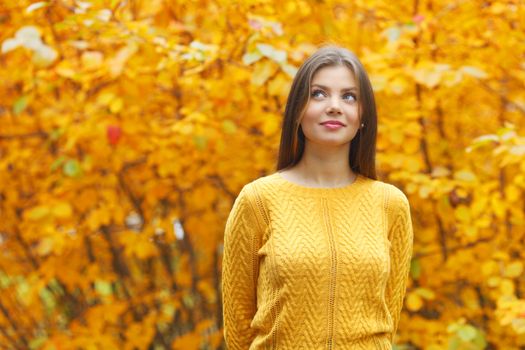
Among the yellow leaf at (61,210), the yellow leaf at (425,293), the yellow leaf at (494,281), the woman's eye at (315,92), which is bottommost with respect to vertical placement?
the yellow leaf at (425,293)

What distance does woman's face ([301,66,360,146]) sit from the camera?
1.99 m

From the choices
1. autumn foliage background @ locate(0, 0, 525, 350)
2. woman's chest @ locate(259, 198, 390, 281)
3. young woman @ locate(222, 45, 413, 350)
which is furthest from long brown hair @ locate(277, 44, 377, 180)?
autumn foliage background @ locate(0, 0, 525, 350)

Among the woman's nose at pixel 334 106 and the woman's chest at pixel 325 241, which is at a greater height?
the woman's nose at pixel 334 106

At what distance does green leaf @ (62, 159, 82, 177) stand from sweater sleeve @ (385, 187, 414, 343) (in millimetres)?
1648

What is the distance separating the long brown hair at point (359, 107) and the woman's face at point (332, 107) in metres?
0.01

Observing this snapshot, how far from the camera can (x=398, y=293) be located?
221 cm

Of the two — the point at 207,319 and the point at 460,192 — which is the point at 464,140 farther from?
the point at 207,319

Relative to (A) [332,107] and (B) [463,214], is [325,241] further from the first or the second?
(B) [463,214]

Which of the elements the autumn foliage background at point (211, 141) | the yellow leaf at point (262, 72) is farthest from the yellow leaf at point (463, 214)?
the yellow leaf at point (262, 72)

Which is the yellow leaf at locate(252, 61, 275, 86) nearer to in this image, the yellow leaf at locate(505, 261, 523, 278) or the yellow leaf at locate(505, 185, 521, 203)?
the yellow leaf at locate(505, 185, 521, 203)

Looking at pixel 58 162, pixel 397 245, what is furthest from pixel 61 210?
pixel 397 245

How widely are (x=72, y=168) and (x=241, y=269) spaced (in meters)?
1.55

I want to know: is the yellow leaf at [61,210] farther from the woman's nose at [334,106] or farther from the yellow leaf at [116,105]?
the woman's nose at [334,106]

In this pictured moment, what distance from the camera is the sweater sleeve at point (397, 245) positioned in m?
2.12
